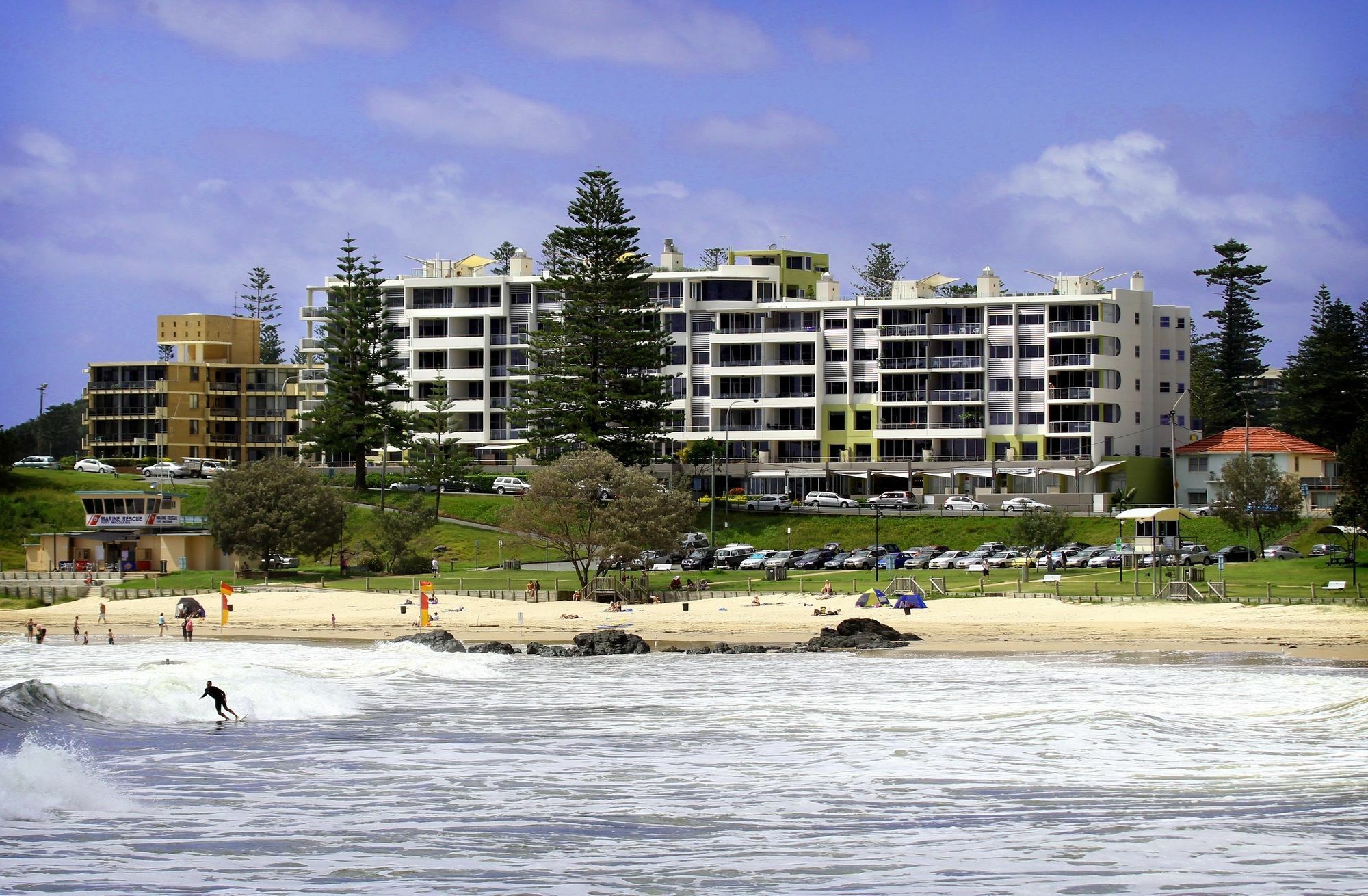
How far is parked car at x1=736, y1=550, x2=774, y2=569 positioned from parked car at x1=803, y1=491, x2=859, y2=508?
1277 cm

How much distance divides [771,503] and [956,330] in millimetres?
19119

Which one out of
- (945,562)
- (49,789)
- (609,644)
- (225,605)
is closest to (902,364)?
(945,562)

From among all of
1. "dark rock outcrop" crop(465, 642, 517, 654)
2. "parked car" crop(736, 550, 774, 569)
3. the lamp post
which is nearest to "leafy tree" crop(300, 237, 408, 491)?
the lamp post

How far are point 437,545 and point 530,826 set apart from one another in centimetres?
5456

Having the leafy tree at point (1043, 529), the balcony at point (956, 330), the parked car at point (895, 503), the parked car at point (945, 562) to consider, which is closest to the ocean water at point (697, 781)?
the parked car at point (945, 562)

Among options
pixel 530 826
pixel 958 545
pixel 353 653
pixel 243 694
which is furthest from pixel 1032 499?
pixel 530 826

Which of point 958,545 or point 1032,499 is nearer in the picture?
point 958,545

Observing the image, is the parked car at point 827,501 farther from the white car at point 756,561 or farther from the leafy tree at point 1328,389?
the leafy tree at point 1328,389

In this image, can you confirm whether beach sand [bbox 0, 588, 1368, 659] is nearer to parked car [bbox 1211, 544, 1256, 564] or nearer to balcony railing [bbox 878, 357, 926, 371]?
parked car [bbox 1211, 544, 1256, 564]

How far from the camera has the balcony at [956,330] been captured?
286 feet

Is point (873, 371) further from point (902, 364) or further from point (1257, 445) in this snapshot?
point (1257, 445)

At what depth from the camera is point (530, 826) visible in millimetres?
18297

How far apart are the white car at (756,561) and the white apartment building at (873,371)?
63.3 feet

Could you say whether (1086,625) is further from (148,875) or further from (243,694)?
(148,875)
